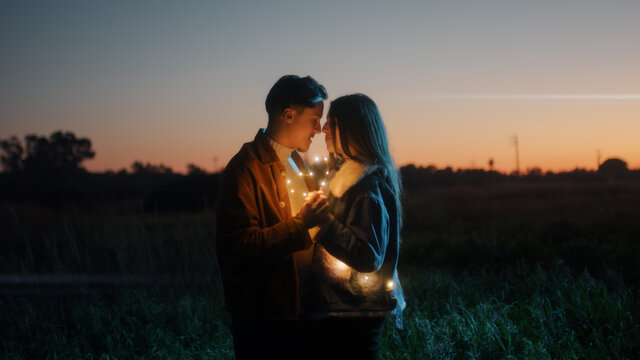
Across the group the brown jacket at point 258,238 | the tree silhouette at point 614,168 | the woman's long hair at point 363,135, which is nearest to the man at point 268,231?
the brown jacket at point 258,238

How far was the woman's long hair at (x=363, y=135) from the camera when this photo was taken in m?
2.32

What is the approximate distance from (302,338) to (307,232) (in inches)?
21.5

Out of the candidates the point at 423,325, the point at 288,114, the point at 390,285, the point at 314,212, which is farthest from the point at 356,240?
the point at 423,325

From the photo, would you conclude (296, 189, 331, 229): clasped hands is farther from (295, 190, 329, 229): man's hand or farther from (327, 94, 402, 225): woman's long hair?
(327, 94, 402, 225): woman's long hair

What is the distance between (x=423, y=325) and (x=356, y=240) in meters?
2.86

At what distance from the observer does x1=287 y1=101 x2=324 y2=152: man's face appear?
8.05ft

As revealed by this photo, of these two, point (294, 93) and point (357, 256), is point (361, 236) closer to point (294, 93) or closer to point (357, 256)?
point (357, 256)

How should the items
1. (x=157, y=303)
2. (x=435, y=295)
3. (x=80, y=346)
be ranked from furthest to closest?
(x=157, y=303), (x=435, y=295), (x=80, y=346)

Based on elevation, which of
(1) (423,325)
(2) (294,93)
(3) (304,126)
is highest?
(2) (294,93)

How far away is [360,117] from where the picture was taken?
7.64 feet

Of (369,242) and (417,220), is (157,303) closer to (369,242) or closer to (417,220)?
(369,242)

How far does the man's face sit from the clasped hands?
1.29ft

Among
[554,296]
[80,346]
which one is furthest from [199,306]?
[554,296]

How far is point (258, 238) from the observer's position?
7.14 ft
